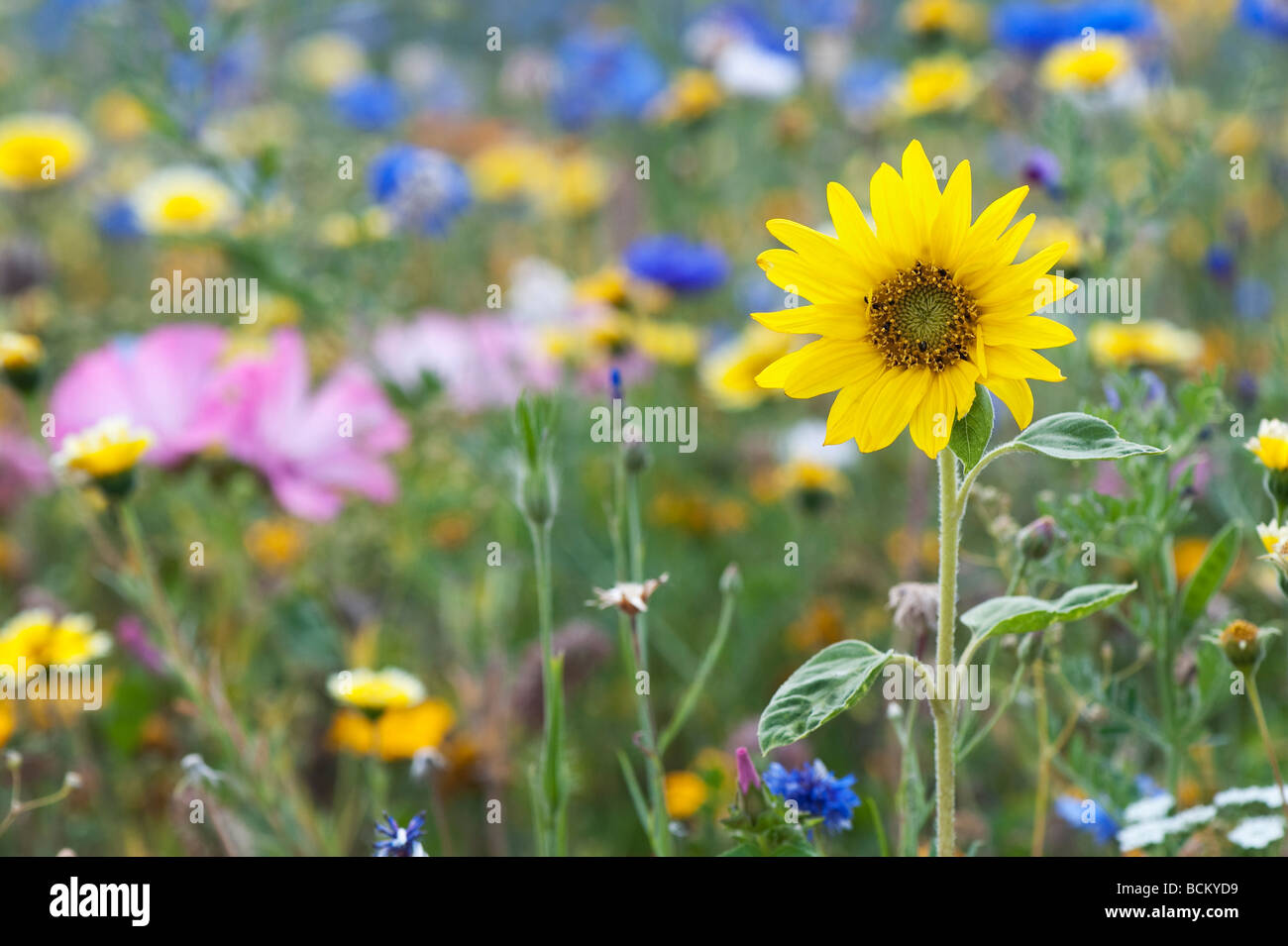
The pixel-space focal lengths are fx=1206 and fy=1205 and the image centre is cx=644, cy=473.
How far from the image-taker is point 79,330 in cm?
131

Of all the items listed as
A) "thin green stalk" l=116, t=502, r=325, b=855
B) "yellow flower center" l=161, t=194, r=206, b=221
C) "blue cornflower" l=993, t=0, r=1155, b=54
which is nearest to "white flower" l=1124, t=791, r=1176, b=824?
"thin green stalk" l=116, t=502, r=325, b=855

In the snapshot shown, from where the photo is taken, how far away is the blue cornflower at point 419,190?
4.83 ft

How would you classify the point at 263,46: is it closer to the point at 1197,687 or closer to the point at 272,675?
the point at 272,675

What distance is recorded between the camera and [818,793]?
63 cm

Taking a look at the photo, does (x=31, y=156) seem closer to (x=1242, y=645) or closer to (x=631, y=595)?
(x=631, y=595)

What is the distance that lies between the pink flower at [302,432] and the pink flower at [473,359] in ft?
0.64

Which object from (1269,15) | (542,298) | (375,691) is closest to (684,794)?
(375,691)

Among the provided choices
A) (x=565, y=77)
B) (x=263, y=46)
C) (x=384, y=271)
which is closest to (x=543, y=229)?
(x=565, y=77)

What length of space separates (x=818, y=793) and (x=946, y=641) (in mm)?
135

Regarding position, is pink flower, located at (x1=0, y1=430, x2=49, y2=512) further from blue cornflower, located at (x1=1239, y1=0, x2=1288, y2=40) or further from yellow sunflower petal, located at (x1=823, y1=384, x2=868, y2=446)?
blue cornflower, located at (x1=1239, y1=0, x2=1288, y2=40)

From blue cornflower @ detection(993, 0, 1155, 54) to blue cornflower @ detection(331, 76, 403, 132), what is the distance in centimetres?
107

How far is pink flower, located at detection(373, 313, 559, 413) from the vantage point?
4.48ft

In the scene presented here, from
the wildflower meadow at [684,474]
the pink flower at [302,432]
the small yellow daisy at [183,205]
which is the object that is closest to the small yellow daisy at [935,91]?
the wildflower meadow at [684,474]

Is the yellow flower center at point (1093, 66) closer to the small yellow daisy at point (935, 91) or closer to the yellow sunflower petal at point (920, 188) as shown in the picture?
the small yellow daisy at point (935, 91)
